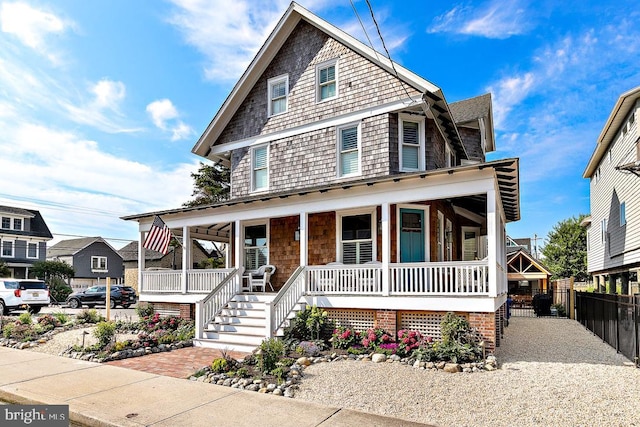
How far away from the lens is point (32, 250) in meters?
44.0

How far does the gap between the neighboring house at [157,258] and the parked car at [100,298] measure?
1419cm

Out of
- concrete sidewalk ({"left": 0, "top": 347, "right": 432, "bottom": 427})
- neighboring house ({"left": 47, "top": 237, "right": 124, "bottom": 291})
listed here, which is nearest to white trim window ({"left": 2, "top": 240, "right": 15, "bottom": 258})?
neighboring house ({"left": 47, "top": 237, "right": 124, "bottom": 291})

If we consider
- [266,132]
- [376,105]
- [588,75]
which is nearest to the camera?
[376,105]

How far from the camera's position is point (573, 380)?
323 inches

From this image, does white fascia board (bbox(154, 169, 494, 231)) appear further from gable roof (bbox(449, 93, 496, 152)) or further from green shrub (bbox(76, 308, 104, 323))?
gable roof (bbox(449, 93, 496, 152))

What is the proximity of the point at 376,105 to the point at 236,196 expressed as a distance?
20.5ft

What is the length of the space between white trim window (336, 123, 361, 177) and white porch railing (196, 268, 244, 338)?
4.65 metres

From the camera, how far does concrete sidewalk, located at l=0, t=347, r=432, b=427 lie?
6.07 meters

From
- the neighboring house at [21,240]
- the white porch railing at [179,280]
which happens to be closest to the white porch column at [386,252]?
the white porch railing at [179,280]

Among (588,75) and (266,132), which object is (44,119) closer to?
(266,132)

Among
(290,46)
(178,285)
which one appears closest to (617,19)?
(290,46)

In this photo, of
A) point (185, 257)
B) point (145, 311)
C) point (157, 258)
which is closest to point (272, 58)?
point (185, 257)

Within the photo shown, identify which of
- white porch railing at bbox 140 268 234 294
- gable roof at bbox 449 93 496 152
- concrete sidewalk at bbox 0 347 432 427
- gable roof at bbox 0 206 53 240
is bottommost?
concrete sidewalk at bbox 0 347 432 427

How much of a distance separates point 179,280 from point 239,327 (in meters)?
4.53
